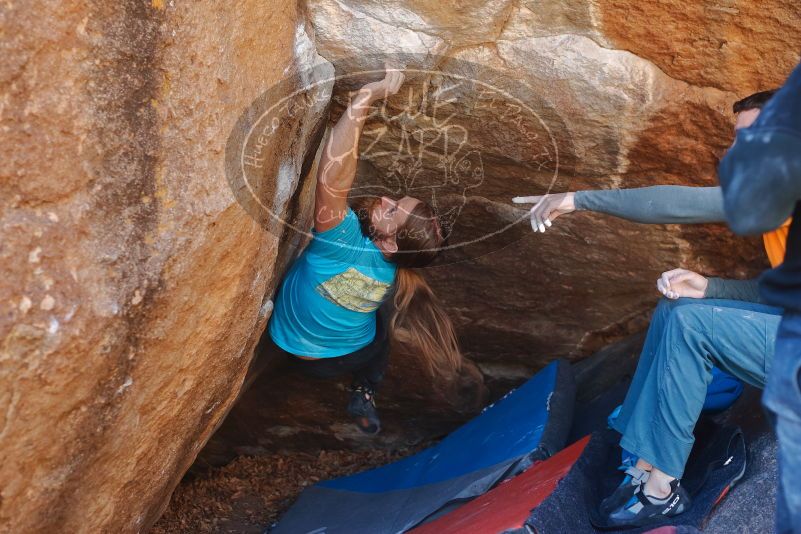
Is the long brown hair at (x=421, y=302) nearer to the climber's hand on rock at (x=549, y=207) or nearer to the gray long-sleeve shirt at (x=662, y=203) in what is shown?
the climber's hand on rock at (x=549, y=207)

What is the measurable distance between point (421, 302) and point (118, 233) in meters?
1.55

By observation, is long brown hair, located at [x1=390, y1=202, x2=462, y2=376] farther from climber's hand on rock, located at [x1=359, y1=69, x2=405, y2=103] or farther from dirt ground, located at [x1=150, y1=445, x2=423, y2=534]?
dirt ground, located at [x1=150, y1=445, x2=423, y2=534]

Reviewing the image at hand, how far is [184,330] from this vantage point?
88.7 inches

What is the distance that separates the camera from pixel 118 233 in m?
1.95

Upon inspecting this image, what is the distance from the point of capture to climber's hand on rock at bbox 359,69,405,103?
2.58m

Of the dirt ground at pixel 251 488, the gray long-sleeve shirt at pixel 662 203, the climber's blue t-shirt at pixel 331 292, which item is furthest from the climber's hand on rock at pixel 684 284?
the dirt ground at pixel 251 488

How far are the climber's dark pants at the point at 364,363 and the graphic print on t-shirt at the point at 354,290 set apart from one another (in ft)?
0.97

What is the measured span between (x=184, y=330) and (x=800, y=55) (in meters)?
1.86

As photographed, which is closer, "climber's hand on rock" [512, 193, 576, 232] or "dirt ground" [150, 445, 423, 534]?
"climber's hand on rock" [512, 193, 576, 232]

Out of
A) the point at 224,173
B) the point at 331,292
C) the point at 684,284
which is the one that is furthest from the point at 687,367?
the point at 224,173

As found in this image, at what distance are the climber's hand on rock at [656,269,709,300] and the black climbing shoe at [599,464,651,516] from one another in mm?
515

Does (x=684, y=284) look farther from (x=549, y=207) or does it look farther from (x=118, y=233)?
(x=118, y=233)

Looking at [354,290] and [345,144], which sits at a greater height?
[345,144]

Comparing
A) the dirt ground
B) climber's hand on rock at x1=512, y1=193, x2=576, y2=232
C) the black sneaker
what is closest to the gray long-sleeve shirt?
climber's hand on rock at x1=512, y1=193, x2=576, y2=232
